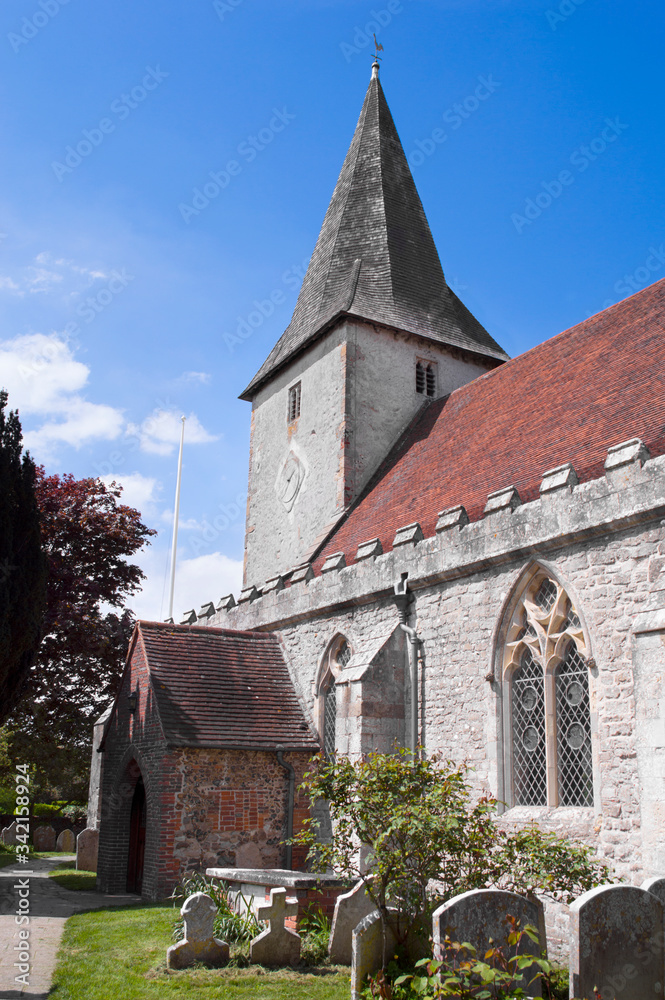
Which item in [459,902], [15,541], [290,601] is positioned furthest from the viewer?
[290,601]

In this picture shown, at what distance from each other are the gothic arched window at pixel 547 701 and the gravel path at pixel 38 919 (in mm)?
5481

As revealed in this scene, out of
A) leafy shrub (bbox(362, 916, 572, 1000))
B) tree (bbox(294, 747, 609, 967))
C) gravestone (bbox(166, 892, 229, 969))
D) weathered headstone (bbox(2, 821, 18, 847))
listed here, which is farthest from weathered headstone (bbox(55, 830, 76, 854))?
leafy shrub (bbox(362, 916, 572, 1000))

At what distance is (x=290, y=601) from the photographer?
15.5 meters

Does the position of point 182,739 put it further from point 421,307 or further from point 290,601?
point 421,307

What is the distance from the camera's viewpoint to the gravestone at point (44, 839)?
85.7 feet

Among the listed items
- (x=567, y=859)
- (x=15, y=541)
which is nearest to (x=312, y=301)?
(x=15, y=541)

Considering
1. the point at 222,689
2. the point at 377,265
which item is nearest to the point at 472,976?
the point at 222,689

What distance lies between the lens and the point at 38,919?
10.9m

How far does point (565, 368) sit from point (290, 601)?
6.40 meters

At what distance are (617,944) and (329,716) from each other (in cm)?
832

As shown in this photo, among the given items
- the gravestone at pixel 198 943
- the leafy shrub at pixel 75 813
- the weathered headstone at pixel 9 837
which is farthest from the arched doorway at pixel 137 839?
the leafy shrub at pixel 75 813

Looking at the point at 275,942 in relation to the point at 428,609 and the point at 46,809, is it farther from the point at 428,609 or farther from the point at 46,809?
the point at 46,809

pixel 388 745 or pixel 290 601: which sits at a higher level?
pixel 290 601

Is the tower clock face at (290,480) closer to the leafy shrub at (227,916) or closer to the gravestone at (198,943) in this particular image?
the leafy shrub at (227,916)
